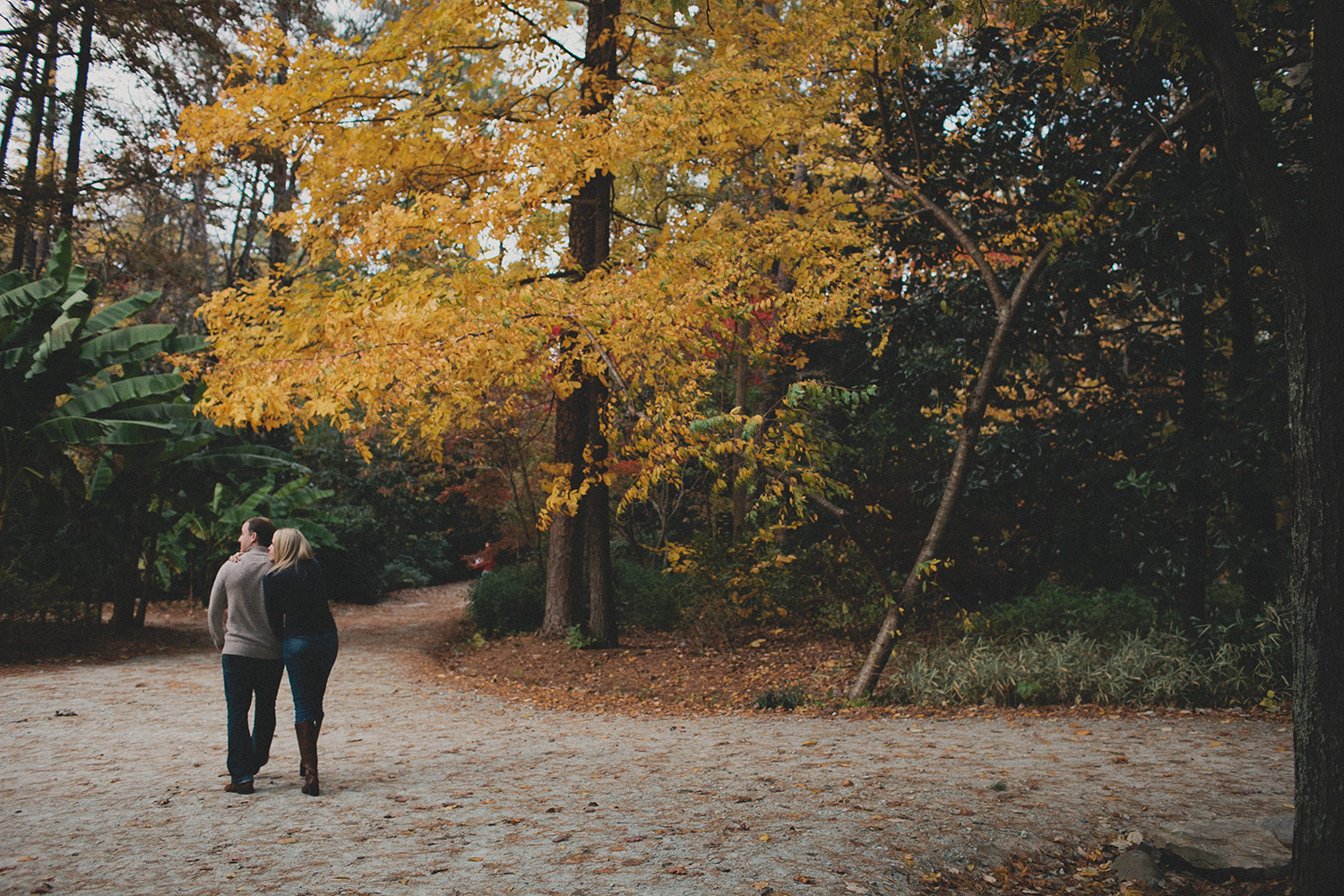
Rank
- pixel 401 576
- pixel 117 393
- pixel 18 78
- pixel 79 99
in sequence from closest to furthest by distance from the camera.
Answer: pixel 117 393, pixel 18 78, pixel 79 99, pixel 401 576

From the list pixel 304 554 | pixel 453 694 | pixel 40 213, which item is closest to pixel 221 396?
pixel 304 554

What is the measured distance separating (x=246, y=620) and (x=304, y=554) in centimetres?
49

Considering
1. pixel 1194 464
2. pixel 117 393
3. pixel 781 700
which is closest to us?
pixel 1194 464

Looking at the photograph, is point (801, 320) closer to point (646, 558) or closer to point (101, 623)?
point (646, 558)

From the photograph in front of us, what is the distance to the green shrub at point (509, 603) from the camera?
12906 mm

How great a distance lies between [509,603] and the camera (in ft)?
42.4

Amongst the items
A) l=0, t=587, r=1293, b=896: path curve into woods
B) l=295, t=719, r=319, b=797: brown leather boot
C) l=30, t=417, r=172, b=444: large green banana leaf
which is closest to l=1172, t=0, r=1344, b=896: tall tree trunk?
l=0, t=587, r=1293, b=896: path curve into woods

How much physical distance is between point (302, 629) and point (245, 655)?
1.15ft

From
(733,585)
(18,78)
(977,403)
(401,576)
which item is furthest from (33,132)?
(977,403)

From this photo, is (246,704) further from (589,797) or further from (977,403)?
(977,403)

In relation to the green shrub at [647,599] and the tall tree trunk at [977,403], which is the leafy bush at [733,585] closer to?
the green shrub at [647,599]

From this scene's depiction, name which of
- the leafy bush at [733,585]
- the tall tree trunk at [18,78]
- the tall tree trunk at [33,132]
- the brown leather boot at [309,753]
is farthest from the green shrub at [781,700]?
the tall tree trunk at [18,78]

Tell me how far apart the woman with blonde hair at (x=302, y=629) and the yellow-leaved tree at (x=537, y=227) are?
2372 mm

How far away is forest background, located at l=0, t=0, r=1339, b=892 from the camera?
286 inches
